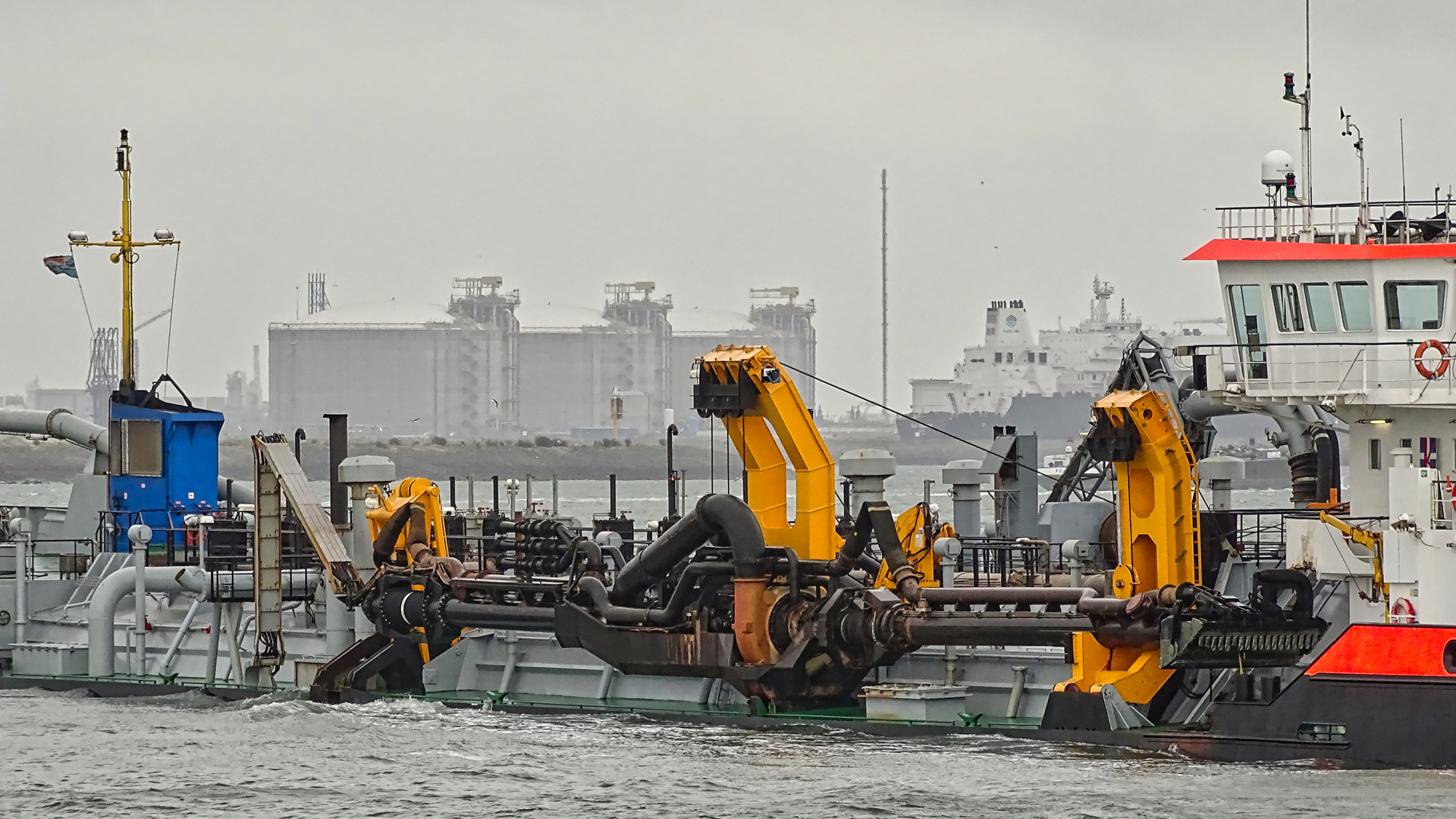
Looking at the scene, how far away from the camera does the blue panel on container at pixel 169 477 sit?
3484 centimetres

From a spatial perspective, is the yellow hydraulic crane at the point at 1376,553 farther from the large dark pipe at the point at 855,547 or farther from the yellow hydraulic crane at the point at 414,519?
the yellow hydraulic crane at the point at 414,519

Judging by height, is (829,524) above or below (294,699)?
above

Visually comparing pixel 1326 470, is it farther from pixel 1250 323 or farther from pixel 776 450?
pixel 776 450

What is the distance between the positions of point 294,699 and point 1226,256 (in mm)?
14337

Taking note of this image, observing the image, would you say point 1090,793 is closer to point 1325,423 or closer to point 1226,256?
point 1226,256

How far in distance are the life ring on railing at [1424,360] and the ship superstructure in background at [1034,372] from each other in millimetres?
131790

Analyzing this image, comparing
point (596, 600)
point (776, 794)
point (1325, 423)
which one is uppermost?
point (1325, 423)

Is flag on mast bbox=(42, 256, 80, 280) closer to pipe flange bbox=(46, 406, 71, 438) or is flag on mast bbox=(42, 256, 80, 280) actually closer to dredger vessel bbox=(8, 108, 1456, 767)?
pipe flange bbox=(46, 406, 71, 438)

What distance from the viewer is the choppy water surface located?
861 inches

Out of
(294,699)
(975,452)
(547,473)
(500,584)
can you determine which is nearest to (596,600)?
(500,584)

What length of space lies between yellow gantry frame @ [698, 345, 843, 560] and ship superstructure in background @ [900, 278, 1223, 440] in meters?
129

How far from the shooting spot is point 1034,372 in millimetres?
160375

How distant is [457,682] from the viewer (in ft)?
96.9

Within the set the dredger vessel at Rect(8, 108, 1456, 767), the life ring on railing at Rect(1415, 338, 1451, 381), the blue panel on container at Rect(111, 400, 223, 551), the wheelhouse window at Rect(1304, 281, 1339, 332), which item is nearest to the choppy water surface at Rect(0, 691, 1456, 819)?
the dredger vessel at Rect(8, 108, 1456, 767)
